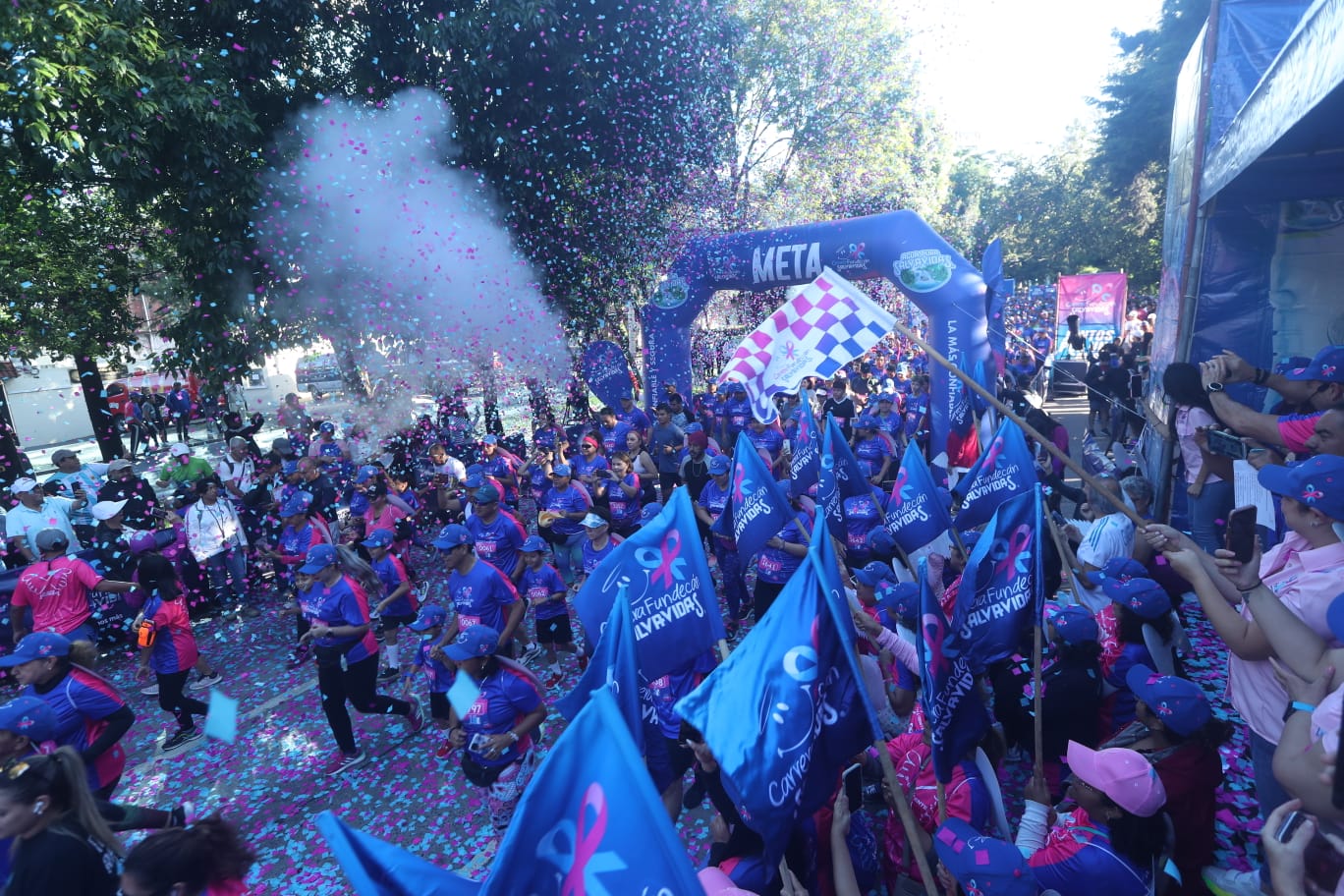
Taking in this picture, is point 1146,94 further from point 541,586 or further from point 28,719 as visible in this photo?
point 28,719

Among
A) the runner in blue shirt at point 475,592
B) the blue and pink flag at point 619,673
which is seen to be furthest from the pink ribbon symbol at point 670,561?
the runner in blue shirt at point 475,592

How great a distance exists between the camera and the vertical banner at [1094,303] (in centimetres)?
2081

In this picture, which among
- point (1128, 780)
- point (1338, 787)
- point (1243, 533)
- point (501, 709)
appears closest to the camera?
point (1338, 787)

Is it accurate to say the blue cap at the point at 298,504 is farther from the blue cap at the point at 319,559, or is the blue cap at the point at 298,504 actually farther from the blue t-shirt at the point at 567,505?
the blue t-shirt at the point at 567,505

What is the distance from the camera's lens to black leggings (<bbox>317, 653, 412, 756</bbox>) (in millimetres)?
5637

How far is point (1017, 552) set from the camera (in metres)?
3.89

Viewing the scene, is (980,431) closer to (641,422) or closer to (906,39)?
(641,422)

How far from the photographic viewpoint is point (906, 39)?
20516mm

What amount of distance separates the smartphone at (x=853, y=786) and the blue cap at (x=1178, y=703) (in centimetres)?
138

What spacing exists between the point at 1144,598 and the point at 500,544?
17.5ft

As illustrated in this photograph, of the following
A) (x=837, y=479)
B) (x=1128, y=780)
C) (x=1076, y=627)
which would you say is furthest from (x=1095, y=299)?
(x=1128, y=780)

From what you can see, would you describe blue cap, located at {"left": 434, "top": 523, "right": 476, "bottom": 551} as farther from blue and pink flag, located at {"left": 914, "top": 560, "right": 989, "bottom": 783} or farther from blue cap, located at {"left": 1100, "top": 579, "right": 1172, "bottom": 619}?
blue cap, located at {"left": 1100, "top": 579, "right": 1172, "bottom": 619}

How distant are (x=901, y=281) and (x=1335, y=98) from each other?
→ 7750 millimetres

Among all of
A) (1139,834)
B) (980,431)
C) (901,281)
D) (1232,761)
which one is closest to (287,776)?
(1139,834)
